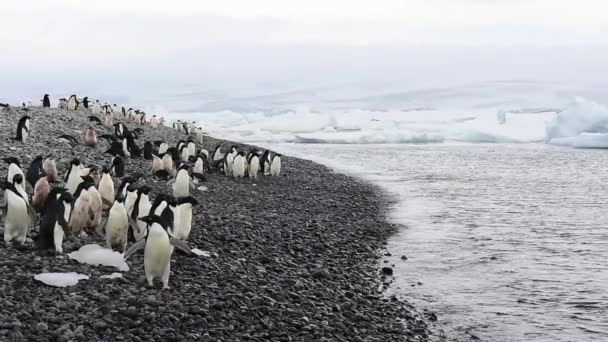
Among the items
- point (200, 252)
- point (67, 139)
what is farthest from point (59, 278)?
point (67, 139)

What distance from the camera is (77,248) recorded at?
273 inches

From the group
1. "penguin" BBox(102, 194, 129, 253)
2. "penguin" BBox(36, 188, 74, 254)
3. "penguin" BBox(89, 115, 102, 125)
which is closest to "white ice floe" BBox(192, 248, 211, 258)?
"penguin" BBox(102, 194, 129, 253)

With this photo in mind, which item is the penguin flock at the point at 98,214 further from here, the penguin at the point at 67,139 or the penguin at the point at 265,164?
the penguin at the point at 265,164

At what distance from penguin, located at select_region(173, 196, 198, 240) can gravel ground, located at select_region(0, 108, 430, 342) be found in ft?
1.02

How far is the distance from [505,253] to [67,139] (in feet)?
35.5

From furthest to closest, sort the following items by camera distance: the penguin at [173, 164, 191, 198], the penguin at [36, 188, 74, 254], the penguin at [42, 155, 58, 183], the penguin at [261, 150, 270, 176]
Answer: the penguin at [261, 150, 270, 176]
the penguin at [173, 164, 191, 198]
the penguin at [42, 155, 58, 183]
the penguin at [36, 188, 74, 254]

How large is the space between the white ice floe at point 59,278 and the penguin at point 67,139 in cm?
1076

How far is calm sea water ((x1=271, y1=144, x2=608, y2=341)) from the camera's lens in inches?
271

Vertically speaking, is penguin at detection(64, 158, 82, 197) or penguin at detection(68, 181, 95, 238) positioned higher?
penguin at detection(64, 158, 82, 197)

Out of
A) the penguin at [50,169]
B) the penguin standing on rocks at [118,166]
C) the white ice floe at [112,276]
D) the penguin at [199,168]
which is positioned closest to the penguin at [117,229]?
the white ice floe at [112,276]

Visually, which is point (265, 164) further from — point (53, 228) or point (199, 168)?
point (53, 228)

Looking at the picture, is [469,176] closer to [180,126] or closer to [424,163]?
[424,163]

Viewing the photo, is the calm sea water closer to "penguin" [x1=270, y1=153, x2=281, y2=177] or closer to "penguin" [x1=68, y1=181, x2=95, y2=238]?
"penguin" [x1=270, y1=153, x2=281, y2=177]

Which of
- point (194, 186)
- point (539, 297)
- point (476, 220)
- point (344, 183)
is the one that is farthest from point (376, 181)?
point (539, 297)
